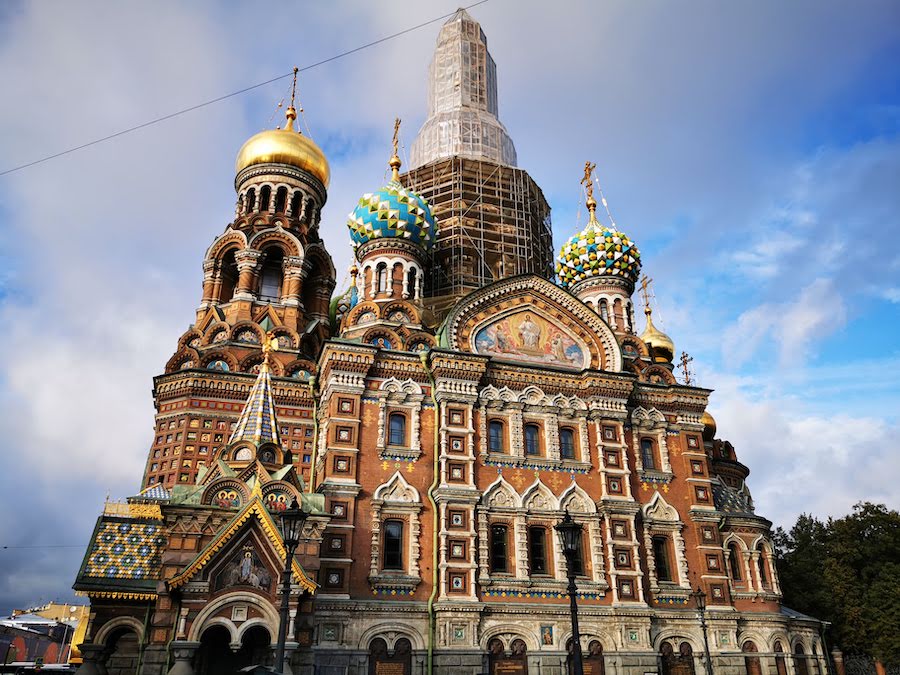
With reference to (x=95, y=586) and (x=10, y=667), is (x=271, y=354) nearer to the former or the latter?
(x=95, y=586)

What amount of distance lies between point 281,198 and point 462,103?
35.9 feet

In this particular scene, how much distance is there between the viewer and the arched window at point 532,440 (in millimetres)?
19984

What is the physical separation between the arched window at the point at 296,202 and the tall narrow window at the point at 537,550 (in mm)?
15673

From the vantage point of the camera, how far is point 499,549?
61.0ft

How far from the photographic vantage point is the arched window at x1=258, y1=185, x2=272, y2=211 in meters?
28.1

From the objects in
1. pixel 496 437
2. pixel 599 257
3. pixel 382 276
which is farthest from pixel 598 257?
pixel 496 437

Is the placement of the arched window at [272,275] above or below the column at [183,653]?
above

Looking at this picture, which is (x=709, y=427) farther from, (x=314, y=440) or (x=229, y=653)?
(x=229, y=653)

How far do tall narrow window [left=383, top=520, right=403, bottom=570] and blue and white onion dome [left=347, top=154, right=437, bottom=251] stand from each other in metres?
9.89

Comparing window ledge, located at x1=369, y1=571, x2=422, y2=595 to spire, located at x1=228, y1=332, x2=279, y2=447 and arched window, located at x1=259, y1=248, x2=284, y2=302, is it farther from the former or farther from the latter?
arched window, located at x1=259, y1=248, x2=284, y2=302

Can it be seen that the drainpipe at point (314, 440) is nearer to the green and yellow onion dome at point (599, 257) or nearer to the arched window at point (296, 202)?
the arched window at point (296, 202)

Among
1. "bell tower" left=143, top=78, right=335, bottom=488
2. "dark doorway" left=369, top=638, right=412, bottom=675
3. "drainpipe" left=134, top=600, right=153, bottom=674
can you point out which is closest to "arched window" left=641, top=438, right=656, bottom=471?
"dark doorway" left=369, top=638, right=412, bottom=675

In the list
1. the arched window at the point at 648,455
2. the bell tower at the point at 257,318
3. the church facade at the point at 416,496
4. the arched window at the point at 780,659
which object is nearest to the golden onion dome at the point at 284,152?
the bell tower at the point at 257,318

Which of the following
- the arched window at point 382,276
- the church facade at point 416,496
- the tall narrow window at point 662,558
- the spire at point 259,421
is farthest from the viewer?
the arched window at point 382,276
